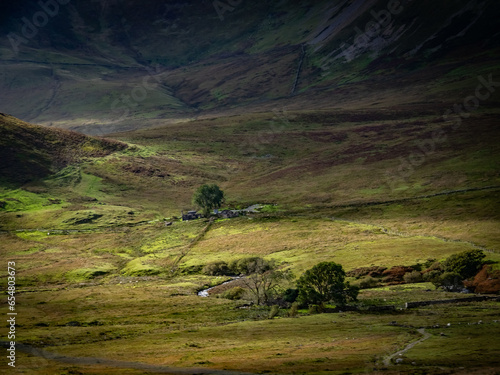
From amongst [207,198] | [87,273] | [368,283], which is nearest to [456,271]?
[368,283]

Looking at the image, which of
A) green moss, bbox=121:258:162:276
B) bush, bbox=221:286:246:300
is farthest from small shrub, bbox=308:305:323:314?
green moss, bbox=121:258:162:276

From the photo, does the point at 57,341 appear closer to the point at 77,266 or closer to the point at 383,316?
the point at 383,316

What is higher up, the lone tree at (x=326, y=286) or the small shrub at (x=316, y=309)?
the lone tree at (x=326, y=286)

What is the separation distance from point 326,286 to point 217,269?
4349 cm

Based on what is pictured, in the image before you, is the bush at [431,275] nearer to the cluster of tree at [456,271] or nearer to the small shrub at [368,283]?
the cluster of tree at [456,271]

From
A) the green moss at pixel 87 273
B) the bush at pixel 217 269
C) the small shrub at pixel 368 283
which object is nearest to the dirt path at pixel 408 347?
the small shrub at pixel 368 283

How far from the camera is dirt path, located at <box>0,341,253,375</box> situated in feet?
161

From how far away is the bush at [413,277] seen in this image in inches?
3711

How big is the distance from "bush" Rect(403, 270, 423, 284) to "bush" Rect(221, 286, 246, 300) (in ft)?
100

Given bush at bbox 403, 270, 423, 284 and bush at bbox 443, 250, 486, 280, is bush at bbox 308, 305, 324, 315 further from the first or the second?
bush at bbox 443, 250, 486, 280

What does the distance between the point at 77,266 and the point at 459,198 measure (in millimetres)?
110142

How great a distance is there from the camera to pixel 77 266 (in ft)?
437

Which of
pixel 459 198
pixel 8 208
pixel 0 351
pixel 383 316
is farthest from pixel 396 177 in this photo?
pixel 0 351

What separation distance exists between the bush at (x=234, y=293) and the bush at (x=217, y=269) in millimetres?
20781
